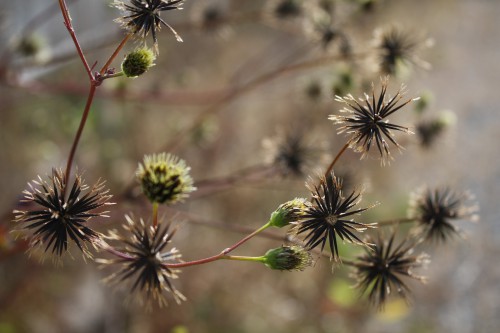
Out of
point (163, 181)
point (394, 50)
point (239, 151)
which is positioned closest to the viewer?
point (163, 181)

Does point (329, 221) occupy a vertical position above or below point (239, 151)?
below

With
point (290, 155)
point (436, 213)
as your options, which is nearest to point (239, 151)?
point (290, 155)

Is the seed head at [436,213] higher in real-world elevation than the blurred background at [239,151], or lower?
lower

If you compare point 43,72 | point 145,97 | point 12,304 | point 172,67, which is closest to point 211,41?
point 172,67

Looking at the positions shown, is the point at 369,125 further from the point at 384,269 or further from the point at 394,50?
the point at 394,50

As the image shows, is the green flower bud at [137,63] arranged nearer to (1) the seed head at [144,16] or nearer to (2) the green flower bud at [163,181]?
(1) the seed head at [144,16]

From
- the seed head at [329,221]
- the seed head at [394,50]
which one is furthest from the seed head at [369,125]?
the seed head at [394,50]

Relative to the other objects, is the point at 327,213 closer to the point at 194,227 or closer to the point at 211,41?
the point at 194,227
